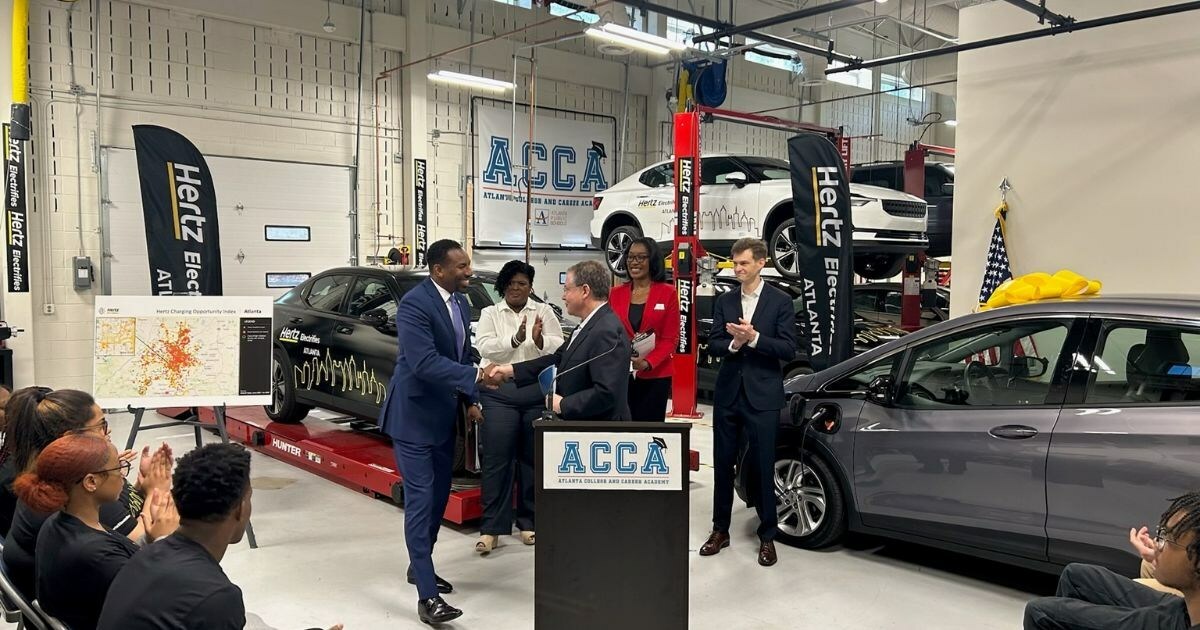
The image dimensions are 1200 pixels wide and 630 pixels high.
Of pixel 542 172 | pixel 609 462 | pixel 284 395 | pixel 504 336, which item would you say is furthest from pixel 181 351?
pixel 542 172

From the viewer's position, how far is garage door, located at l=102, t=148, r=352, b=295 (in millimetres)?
9969

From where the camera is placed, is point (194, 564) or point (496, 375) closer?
point (194, 564)

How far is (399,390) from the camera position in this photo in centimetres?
370

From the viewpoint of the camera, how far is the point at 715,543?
15.0 ft

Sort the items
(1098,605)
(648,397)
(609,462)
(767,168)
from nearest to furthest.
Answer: (1098,605) < (609,462) < (648,397) < (767,168)

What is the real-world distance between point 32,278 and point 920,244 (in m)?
9.18

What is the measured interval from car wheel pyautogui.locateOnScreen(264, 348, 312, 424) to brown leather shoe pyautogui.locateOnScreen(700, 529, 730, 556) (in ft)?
12.2

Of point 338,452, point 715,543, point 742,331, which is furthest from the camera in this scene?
point 338,452

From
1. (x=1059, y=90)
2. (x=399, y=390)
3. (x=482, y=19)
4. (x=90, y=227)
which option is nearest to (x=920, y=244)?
(x=1059, y=90)

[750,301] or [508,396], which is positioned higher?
[750,301]

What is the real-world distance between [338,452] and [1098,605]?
4.65m

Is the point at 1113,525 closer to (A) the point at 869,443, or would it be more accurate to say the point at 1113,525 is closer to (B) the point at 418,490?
(A) the point at 869,443

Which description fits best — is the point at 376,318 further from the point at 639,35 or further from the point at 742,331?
the point at 639,35

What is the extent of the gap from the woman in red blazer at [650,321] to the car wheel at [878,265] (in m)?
4.49
